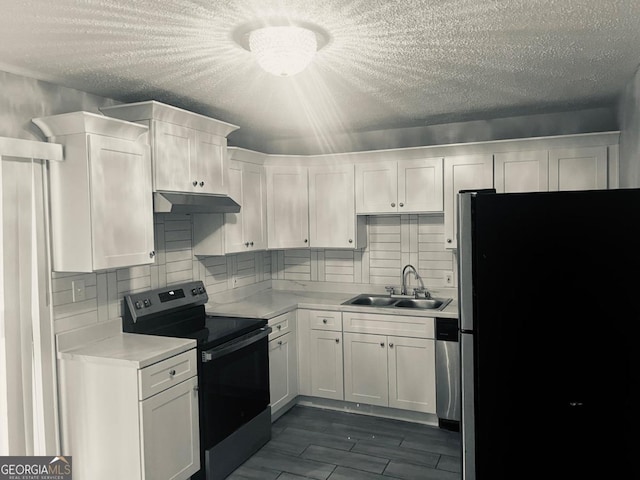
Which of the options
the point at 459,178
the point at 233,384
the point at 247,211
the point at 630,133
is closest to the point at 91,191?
the point at 233,384

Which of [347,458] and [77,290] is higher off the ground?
[77,290]

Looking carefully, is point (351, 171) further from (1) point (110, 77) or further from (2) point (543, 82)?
(1) point (110, 77)

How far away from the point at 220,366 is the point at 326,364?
51.8 inches

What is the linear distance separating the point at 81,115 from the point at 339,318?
2.46 meters

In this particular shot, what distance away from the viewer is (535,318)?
1465mm

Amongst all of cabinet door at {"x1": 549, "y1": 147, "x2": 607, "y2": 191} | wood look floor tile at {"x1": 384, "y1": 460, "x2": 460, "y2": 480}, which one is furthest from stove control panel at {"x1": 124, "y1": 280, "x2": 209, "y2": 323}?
cabinet door at {"x1": 549, "y1": 147, "x2": 607, "y2": 191}

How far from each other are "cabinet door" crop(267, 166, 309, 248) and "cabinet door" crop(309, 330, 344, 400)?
86cm

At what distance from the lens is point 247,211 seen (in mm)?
4164

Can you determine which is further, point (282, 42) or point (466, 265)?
point (282, 42)

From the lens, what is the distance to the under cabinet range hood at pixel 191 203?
308 cm

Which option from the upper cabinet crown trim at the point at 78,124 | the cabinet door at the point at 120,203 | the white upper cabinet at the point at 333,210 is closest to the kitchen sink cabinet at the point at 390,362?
the white upper cabinet at the point at 333,210

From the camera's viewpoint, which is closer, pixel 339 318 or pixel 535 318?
pixel 535 318

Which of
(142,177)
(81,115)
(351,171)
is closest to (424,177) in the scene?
(351,171)

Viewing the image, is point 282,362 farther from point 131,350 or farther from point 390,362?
point 131,350
